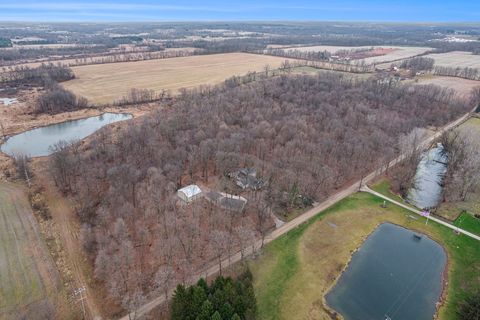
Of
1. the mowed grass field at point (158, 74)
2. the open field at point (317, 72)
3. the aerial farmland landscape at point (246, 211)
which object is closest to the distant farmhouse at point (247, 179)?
the aerial farmland landscape at point (246, 211)

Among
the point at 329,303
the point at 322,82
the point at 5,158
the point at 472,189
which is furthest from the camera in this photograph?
the point at 322,82

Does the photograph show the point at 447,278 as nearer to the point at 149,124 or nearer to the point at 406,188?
the point at 406,188

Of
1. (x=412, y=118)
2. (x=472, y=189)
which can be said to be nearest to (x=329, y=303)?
(x=472, y=189)

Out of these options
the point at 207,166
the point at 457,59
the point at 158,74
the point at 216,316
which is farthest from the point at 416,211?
the point at 457,59

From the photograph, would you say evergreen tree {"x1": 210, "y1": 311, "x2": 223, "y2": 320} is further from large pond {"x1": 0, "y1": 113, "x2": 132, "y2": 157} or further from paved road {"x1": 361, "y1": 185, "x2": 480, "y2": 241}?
large pond {"x1": 0, "y1": 113, "x2": 132, "y2": 157}

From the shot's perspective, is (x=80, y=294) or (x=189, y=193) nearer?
(x=80, y=294)

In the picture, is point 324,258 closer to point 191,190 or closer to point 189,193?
point 189,193
